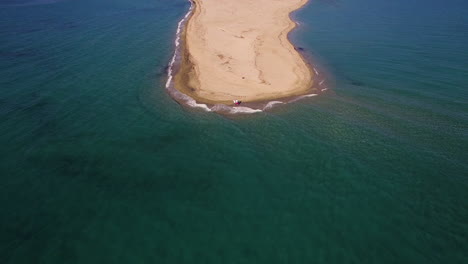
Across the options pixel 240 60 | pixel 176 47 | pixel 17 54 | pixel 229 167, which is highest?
pixel 176 47

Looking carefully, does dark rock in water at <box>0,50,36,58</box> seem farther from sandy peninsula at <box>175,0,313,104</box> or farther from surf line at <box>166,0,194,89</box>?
A: sandy peninsula at <box>175,0,313,104</box>

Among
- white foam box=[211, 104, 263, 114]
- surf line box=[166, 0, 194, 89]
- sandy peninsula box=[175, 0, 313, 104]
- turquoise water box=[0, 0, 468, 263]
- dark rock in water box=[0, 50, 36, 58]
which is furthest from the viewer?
dark rock in water box=[0, 50, 36, 58]

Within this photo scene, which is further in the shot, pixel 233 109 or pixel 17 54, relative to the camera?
pixel 17 54

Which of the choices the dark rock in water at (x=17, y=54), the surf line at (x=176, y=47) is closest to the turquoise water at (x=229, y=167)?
the dark rock in water at (x=17, y=54)

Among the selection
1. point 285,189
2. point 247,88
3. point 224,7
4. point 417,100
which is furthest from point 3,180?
point 224,7

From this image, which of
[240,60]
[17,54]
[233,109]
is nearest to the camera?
[233,109]

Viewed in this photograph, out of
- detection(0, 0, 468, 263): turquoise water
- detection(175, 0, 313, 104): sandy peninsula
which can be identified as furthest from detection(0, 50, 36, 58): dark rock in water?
detection(175, 0, 313, 104): sandy peninsula

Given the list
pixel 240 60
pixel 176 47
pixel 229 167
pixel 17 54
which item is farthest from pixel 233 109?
pixel 17 54

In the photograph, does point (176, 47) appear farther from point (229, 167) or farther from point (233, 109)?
point (229, 167)
